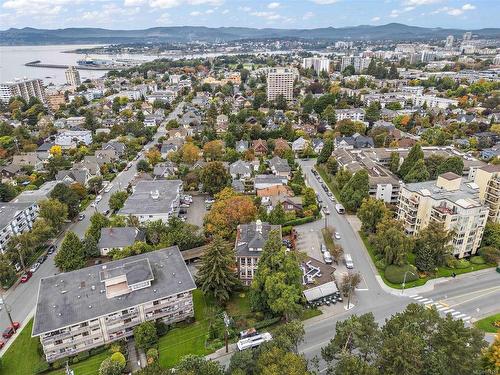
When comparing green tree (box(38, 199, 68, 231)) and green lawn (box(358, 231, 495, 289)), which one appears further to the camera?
green tree (box(38, 199, 68, 231))

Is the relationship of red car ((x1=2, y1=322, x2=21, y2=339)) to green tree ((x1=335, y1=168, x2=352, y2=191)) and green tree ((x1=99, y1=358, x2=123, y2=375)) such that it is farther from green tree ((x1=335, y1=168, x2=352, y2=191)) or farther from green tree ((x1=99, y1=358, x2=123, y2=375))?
green tree ((x1=335, y1=168, x2=352, y2=191))

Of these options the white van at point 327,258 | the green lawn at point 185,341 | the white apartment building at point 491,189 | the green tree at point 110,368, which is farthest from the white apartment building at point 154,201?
the white apartment building at point 491,189

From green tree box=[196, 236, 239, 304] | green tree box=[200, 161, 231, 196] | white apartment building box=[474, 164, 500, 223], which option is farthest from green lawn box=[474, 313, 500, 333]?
green tree box=[200, 161, 231, 196]

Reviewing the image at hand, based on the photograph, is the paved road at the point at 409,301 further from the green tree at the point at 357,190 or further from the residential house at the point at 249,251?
the green tree at the point at 357,190

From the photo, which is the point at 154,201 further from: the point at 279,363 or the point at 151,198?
the point at 279,363

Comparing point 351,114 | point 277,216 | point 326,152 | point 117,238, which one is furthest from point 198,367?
point 351,114
